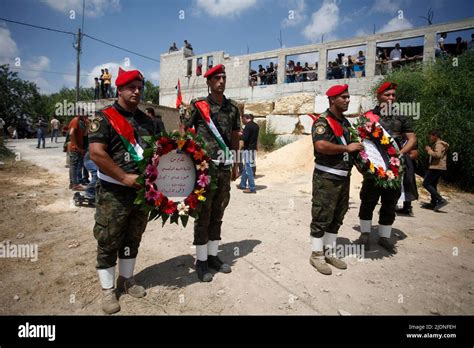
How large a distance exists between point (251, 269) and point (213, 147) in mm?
1670

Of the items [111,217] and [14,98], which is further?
[14,98]

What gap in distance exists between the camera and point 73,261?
4004 mm

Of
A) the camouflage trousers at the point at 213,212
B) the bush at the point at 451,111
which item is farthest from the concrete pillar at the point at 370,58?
the camouflage trousers at the point at 213,212

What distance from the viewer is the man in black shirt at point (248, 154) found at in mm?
8797

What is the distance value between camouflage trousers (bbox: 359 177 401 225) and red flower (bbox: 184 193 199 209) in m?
A: 2.87

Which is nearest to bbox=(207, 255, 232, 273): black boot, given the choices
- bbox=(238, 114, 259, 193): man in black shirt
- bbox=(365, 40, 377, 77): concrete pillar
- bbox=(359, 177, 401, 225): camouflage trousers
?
bbox=(359, 177, 401, 225): camouflage trousers

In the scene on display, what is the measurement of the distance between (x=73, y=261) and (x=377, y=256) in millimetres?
4365

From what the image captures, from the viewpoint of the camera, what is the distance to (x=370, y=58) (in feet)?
53.3

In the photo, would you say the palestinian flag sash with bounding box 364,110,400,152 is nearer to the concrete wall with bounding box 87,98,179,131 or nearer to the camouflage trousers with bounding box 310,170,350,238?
the camouflage trousers with bounding box 310,170,350,238

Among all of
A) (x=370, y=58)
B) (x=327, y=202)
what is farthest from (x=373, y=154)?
(x=370, y=58)

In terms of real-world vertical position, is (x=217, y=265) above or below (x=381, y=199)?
below

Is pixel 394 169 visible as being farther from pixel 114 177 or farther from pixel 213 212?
pixel 114 177
